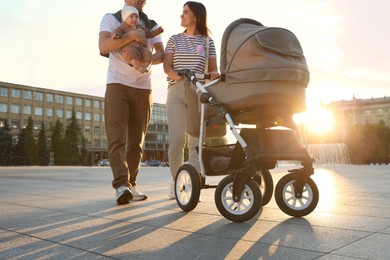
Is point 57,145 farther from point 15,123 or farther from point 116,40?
point 116,40

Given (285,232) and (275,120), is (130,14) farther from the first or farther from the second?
(285,232)

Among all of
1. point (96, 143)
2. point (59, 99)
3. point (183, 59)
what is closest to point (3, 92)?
point (59, 99)

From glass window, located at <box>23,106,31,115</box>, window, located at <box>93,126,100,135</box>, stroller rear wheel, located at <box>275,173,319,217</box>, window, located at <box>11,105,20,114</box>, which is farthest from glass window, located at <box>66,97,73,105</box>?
stroller rear wheel, located at <box>275,173,319,217</box>

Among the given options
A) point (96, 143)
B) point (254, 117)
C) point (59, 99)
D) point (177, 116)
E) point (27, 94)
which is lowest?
point (254, 117)

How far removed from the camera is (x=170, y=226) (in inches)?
131

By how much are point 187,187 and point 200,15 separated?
85.4 inches

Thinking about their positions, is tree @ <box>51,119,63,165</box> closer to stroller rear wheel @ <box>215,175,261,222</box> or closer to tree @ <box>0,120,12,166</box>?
tree @ <box>0,120,12,166</box>

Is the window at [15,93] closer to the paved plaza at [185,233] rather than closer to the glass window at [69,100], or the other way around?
the glass window at [69,100]

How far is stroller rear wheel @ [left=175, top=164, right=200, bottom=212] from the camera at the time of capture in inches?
161

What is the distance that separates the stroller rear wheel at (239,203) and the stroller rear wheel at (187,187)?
1.32 feet

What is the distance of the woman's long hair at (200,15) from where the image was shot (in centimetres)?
512

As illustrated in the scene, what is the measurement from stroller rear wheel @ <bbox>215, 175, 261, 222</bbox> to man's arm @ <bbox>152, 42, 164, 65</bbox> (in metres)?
2.13

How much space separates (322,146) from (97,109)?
64.4 metres

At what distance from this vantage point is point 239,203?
363 centimetres
